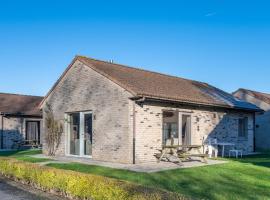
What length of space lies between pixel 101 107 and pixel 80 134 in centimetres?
246

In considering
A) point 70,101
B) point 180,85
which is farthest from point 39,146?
point 180,85

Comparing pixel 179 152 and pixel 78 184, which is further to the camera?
pixel 179 152

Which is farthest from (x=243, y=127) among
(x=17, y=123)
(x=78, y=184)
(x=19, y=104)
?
(x=19, y=104)

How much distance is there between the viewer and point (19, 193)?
1046 cm

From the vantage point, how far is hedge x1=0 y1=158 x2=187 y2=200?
7395mm

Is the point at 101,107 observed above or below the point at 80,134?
above

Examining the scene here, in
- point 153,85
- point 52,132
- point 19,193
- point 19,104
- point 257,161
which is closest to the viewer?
point 19,193

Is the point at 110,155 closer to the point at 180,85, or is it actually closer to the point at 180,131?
the point at 180,131

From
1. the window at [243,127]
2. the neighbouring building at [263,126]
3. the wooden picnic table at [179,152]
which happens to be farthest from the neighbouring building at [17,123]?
the neighbouring building at [263,126]

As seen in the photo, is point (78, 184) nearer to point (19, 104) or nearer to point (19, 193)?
point (19, 193)

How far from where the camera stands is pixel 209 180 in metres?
12.0

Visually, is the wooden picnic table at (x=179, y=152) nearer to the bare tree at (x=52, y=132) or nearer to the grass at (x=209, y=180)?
the grass at (x=209, y=180)

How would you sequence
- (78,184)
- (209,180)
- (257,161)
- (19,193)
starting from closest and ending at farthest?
1. (78,184)
2. (19,193)
3. (209,180)
4. (257,161)

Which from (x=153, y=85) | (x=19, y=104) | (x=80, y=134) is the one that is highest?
(x=153, y=85)
